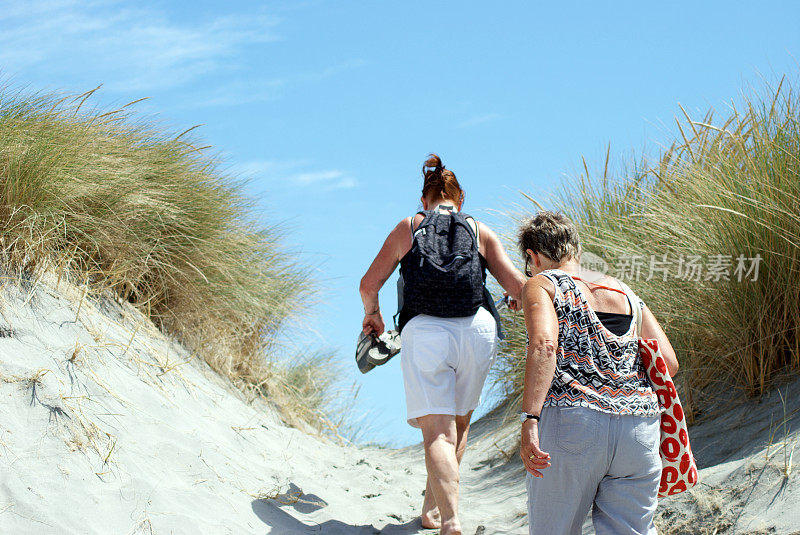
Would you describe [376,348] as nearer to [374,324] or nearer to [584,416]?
[374,324]

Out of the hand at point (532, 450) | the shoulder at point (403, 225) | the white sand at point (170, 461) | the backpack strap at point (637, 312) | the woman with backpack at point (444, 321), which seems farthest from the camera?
the shoulder at point (403, 225)

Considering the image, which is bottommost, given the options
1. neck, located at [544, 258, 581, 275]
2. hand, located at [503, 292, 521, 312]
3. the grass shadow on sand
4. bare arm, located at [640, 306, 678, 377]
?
the grass shadow on sand

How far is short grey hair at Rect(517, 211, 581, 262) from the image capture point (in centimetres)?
278

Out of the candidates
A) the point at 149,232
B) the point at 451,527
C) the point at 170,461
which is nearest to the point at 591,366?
the point at 451,527

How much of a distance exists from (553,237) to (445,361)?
38.8 inches

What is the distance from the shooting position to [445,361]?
11.4 feet

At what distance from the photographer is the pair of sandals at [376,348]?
12.9 ft

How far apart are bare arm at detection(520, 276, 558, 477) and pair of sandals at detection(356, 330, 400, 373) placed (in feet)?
4.98

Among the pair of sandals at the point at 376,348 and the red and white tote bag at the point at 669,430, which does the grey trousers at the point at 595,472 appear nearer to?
the red and white tote bag at the point at 669,430

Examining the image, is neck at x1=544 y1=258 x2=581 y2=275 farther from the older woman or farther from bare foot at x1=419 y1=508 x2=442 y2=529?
bare foot at x1=419 y1=508 x2=442 y2=529

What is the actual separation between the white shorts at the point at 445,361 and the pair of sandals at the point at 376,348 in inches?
12.9

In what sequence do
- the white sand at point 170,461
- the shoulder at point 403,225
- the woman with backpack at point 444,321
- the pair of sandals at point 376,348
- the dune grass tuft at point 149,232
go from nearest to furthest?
the white sand at point 170,461 → the woman with backpack at point 444,321 → the shoulder at point 403,225 → the pair of sandals at point 376,348 → the dune grass tuft at point 149,232

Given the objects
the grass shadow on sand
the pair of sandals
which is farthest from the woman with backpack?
the grass shadow on sand

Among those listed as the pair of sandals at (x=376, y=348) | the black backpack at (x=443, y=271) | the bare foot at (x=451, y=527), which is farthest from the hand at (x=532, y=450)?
the pair of sandals at (x=376, y=348)
